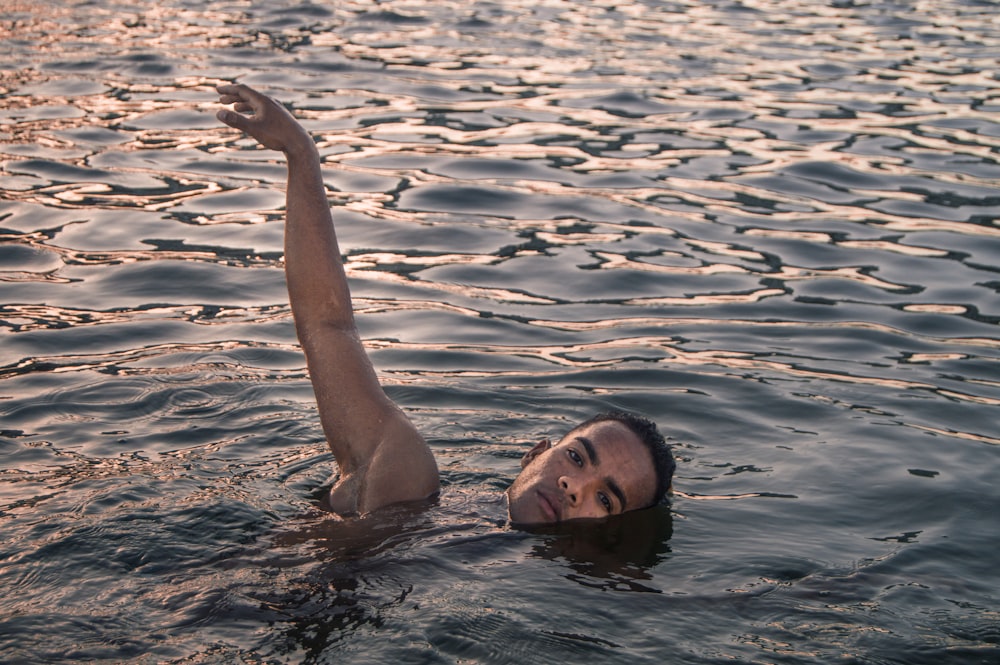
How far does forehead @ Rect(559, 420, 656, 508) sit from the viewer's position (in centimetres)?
569

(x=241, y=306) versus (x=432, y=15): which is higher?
(x=432, y=15)

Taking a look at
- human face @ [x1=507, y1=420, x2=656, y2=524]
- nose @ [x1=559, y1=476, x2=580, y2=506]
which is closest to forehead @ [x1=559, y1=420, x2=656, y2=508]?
human face @ [x1=507, y1=420, x2=656, y2=524]

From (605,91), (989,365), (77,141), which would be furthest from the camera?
(605,91)

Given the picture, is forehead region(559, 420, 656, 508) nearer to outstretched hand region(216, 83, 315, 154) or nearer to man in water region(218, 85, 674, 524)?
man in water region(218, 85, 674, 524)

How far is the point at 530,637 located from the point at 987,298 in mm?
6166

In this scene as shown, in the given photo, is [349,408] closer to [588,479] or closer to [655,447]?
[588,479]

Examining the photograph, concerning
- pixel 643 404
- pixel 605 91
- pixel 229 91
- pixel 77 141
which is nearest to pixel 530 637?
pixel 229 91

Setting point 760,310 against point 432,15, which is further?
point 432,15

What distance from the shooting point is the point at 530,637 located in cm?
471

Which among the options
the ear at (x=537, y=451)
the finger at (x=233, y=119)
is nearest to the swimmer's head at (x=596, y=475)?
the ear at (x=537, y=451)

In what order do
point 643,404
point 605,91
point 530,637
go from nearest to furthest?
point 530,637 < point 643,404 < point 605,91

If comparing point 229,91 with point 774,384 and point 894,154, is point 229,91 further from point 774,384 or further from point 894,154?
point 894,154

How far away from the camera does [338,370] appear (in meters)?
5.48

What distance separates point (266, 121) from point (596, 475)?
2140 millimetres
